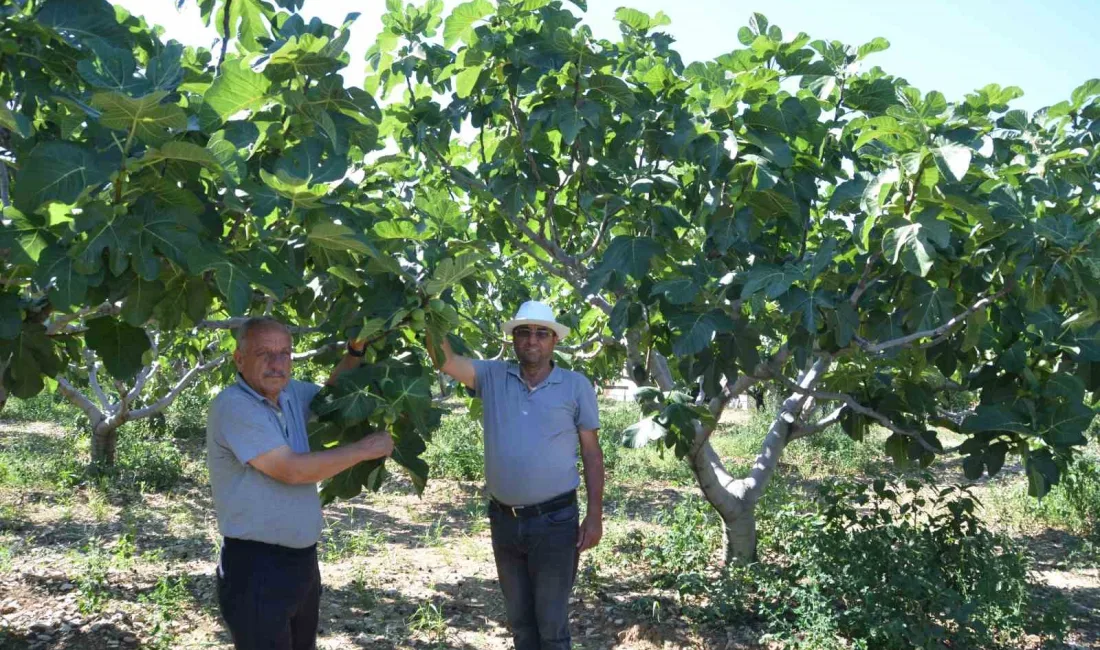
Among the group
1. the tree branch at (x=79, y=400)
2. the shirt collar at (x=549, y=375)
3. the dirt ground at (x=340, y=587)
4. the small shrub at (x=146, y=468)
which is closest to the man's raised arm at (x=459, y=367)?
the shirt collar at (x=549, y=375)

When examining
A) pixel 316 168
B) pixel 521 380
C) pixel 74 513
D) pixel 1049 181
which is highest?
pixel 1049 181

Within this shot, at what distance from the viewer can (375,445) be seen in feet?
8.18

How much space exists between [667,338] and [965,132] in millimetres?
1321

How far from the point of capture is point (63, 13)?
2.13m

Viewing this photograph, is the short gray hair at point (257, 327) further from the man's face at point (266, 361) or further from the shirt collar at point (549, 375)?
the shirt collar at point (549, 375)

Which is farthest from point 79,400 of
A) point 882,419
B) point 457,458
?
point 882,419

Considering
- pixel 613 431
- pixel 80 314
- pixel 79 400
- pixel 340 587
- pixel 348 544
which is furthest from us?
pixel 613 431

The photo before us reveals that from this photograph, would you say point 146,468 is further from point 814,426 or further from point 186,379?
point 814,426

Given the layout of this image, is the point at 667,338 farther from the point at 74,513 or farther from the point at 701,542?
the point at 74,513

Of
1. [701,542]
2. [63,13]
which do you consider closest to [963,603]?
[701,542]

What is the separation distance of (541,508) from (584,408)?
392mm

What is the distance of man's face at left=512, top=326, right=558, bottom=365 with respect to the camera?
3160 mm

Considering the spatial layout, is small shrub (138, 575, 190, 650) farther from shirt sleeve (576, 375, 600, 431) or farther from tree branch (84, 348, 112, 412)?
tree branch (84, 348, 112, 412)

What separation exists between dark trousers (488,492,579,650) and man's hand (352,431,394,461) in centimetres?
68
